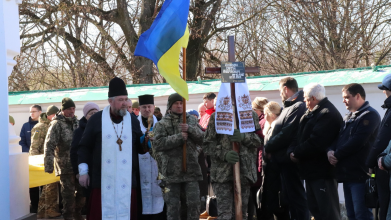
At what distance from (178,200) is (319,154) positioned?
6.11 ft

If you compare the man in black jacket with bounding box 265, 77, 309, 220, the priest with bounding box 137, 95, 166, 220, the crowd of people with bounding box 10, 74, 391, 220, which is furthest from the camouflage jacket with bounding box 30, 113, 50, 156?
the man in black jacket with bounding box 265, 77, 309, 220

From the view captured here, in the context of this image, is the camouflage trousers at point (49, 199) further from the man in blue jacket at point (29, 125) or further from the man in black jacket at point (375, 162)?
the man in black jacket at point (375, 162)

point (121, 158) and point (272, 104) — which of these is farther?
point (272, 104)

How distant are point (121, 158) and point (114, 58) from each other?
12737 millimetres

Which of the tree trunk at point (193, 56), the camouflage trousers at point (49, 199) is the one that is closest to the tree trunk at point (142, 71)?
the tree trunk at point (193, 56)

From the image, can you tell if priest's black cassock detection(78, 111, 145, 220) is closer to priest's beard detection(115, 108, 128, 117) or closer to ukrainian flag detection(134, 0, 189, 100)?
priest's beard detection(115, 108, 128, 117)

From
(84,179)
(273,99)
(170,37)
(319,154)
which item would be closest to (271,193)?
(319,154)

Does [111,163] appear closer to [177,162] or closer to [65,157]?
[177,162]

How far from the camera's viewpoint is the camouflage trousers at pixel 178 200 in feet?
19.5

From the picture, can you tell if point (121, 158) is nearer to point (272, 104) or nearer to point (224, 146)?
point (224, 146)

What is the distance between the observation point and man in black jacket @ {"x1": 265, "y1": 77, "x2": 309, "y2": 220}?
6.14 meters

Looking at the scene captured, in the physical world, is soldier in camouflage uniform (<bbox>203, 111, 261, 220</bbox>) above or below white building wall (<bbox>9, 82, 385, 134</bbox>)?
below

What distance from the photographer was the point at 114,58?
1755cm

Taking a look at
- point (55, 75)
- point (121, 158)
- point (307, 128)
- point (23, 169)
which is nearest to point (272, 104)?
point (307, 128)
